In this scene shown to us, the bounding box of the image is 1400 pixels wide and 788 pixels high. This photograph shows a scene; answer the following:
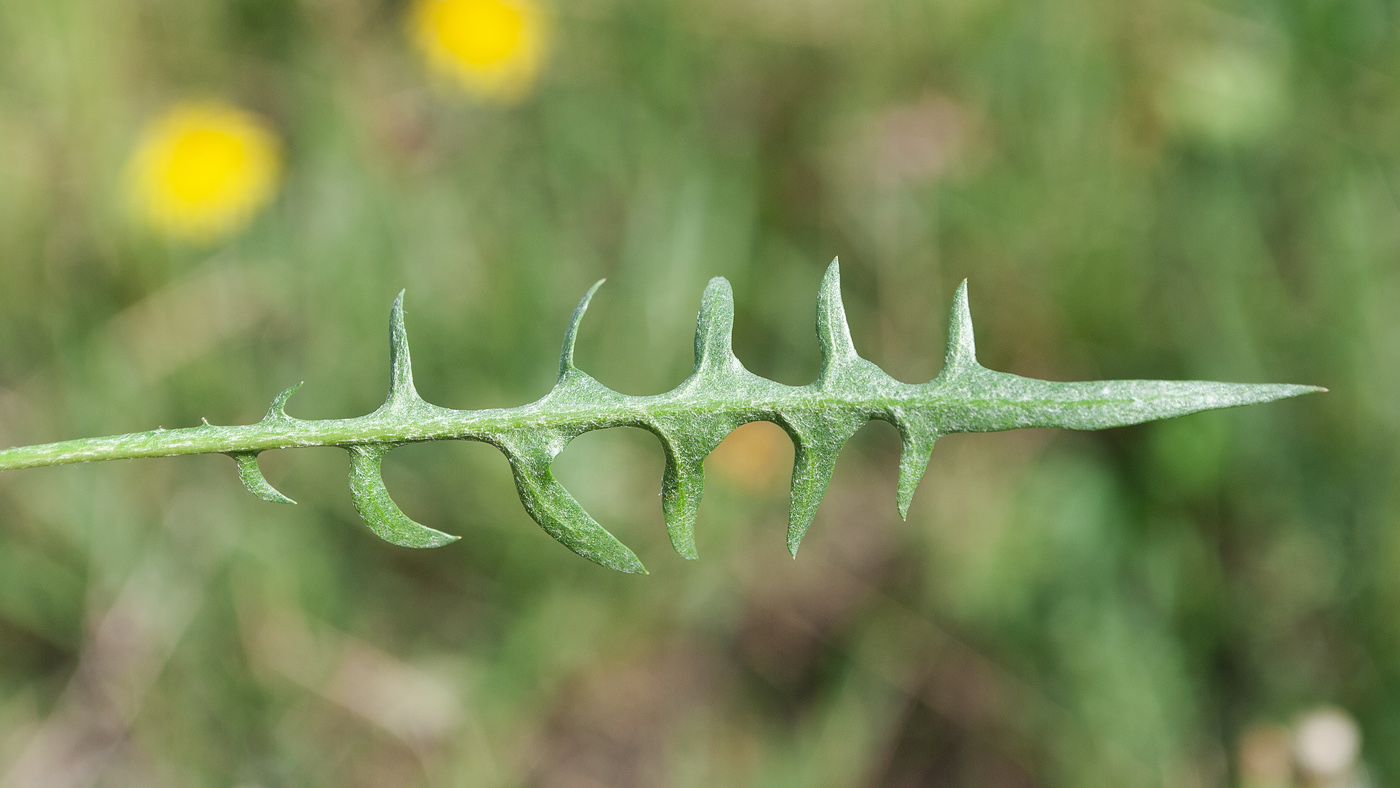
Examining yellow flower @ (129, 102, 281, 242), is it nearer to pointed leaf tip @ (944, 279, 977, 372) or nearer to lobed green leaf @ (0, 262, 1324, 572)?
lobed green leaf @ (0, 262, 1324, 572)

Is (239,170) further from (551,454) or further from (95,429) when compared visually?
(551,454)

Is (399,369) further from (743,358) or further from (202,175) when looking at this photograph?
(202,175)

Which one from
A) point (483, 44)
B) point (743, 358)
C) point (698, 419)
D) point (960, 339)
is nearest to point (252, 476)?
point (698, 419)

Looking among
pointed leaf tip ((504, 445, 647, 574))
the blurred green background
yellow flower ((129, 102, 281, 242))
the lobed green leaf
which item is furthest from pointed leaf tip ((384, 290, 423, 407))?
yellow flower ((129, 102, 281, 242))

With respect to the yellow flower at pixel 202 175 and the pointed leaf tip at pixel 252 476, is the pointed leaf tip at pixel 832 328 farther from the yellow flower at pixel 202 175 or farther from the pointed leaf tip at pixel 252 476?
the yellow flower at pixel 202 175

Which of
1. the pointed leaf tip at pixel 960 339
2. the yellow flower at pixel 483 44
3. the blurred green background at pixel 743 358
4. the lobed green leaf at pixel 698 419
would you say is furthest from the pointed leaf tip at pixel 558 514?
the yellow flower at pixel 483 44

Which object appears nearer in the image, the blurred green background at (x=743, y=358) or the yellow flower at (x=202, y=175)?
the blurred green background at (x=743, y=358)
